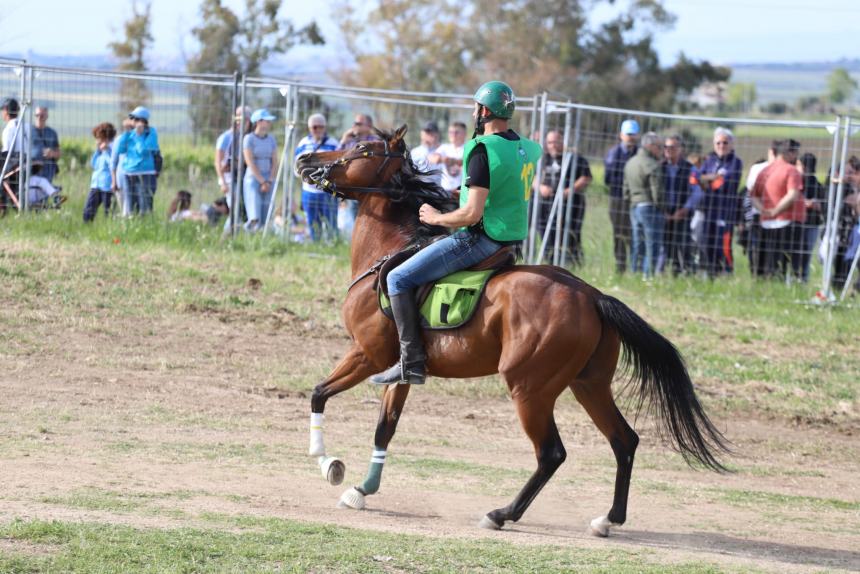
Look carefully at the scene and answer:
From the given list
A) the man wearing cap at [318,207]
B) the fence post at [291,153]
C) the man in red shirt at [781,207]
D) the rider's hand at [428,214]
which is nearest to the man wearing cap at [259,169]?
the fence post at [291,153]

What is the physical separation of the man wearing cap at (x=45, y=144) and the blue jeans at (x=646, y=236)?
27.3ft

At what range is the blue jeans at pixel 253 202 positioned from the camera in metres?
16.9

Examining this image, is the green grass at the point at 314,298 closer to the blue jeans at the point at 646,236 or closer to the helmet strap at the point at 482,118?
the blue jeans at the point at 646,236

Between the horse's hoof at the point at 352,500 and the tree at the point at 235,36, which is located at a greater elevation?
the tree at the point at 235,36

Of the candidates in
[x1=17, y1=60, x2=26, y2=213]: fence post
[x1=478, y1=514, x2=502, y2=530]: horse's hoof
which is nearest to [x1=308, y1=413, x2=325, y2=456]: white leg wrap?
[x1=478, y1=514, x2=502, y2=530]: horse's hoof

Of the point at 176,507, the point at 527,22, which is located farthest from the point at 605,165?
the point at 527,22

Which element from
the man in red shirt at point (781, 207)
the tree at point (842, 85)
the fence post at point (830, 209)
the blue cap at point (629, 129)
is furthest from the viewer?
the tree at point (842, 85)

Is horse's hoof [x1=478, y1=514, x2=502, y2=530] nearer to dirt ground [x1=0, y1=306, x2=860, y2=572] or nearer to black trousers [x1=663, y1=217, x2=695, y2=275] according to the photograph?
dirt ground [x1=0, y1=306, x2=860, y2=572]

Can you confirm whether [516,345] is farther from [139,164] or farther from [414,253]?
[139,164]

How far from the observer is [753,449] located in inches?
423

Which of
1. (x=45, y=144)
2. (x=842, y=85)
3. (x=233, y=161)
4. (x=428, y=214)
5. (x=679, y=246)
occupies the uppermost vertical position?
(x=842, y=85)

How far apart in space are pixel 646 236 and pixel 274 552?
10.8m

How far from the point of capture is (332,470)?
7.98 metres

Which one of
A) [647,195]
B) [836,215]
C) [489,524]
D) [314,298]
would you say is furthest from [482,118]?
[836,215]
